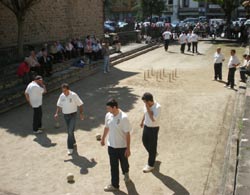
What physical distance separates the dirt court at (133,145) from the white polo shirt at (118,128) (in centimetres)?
105

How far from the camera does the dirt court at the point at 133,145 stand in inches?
306

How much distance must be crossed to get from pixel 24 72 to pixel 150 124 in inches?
344

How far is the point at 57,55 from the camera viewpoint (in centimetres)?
1953

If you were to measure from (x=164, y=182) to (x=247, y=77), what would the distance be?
10744 millimetres

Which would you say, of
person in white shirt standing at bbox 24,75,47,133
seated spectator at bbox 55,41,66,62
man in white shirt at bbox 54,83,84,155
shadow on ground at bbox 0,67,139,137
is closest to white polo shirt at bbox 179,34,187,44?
shadow on ground at bbox 0,67,139,137

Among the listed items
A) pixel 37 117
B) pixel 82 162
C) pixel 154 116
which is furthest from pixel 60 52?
pixel 154 116

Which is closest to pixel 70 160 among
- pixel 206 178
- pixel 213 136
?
pixel 206 178

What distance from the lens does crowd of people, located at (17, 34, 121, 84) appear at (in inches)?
613

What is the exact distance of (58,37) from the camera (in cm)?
2291

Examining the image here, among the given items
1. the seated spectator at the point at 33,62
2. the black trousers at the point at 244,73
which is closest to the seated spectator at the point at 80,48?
the seated spectator at the point at 33,62

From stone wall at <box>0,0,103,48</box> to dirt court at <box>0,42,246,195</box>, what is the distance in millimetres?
4743

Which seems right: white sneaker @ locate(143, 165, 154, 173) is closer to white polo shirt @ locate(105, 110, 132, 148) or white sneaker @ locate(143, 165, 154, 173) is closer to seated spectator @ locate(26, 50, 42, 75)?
white polo shirt @ locate(105, 110, 132, 148)

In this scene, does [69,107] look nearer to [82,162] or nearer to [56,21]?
[82,162]

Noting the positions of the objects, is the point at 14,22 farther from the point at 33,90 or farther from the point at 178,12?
the point at 178,12
